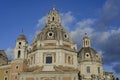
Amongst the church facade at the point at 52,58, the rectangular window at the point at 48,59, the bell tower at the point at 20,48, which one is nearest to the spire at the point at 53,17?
the church facade at the point at 52,58

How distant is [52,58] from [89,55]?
602 inches

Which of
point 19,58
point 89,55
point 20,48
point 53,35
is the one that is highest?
point 53,35

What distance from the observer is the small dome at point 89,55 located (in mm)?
73031

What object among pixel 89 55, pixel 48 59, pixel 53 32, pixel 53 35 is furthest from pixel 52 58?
pixel 89 55

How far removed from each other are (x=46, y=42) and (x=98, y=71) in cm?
1946

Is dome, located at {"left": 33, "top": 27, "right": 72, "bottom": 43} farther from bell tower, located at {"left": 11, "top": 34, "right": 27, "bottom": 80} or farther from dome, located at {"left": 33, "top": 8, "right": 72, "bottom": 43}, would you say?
bell tower, located at {"left": 11, "top": 34, "right": 27, "bottom": 80}

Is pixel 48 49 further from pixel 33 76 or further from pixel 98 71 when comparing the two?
pixel 98 71

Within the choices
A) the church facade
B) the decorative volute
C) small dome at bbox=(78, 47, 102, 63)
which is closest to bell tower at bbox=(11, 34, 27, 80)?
the church facade

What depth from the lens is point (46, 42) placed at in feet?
209

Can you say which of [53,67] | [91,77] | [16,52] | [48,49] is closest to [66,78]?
[53,67]

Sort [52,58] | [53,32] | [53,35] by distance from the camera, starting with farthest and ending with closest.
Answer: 1. [53,32]
2. [53,35]
3. [52,58]

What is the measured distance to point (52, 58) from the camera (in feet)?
204

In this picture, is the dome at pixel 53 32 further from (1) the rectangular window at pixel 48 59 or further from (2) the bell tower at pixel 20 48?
(2) the bell tower at pixel 20 48

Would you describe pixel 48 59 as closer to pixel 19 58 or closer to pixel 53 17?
pixel 19 58
